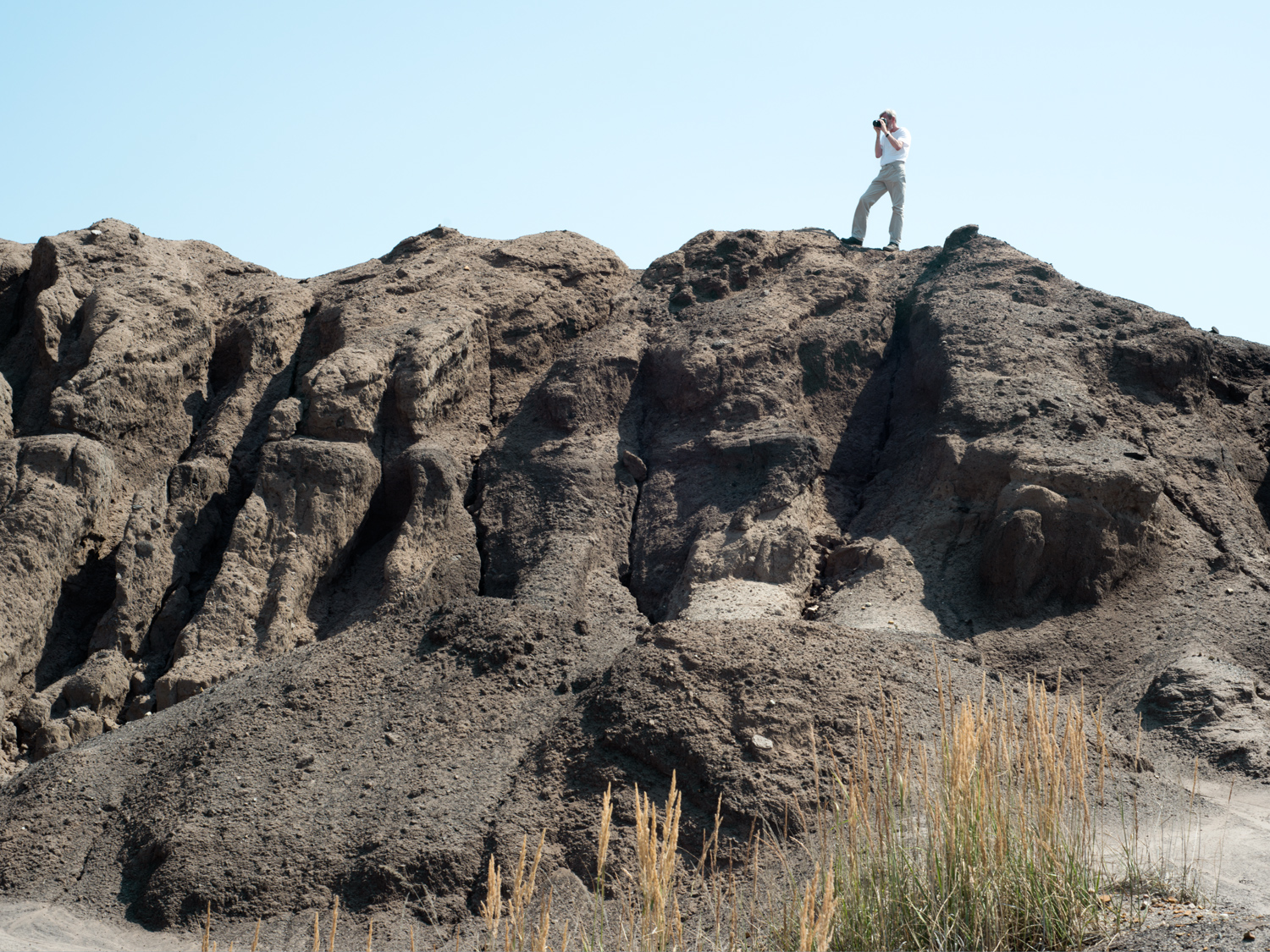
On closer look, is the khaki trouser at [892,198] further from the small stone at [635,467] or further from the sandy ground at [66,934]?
the sandy ground at [66,934]

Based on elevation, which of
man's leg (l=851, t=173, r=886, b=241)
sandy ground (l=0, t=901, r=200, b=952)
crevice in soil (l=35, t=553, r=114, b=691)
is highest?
man's leg (l=851, t=173, r=886, b=241)

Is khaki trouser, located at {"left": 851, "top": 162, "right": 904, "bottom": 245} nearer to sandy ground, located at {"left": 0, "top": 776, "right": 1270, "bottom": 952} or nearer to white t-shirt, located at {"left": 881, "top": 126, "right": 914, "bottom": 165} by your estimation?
white t-shirt, located at {"left": 881, "top": 126, "right": 914, "bottom": 165}

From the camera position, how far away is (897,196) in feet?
38.0

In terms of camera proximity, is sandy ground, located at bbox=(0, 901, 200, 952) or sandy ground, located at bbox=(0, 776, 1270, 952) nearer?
sandy ground, located at bbox=(0, 776, 1270, 952)

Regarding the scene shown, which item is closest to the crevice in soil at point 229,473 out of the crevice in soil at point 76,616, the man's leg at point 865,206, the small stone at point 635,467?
the crevice in soil at point 76,616

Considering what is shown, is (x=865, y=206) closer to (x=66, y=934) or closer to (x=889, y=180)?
(x=889, y=180)

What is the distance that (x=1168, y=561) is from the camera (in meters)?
7.97

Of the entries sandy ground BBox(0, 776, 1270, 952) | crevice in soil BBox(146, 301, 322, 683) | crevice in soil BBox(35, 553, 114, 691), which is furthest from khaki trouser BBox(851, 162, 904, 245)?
crevice in soil BBox(35, 553, 114, 691)

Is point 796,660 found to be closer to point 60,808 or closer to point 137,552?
point 60,808

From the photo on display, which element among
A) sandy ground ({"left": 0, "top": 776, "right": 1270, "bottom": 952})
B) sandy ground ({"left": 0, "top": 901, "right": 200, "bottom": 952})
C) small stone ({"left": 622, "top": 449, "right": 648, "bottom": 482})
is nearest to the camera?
sandy ground ({"left": 0, "top": 776, "right": 1270, "bottom": 952})

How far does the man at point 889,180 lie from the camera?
→ 449 inches

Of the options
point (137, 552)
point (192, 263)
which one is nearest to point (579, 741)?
point (137, 552)

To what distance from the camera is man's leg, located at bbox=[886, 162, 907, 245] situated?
37.6ft

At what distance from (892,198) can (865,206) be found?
0.92 ft
